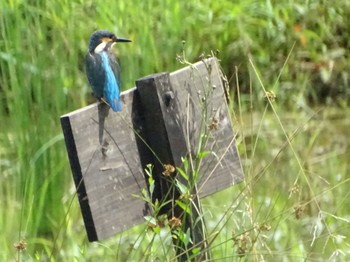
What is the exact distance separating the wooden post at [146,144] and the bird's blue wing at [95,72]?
325 mm

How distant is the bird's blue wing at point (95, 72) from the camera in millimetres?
3312

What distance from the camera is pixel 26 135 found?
4.09 meters

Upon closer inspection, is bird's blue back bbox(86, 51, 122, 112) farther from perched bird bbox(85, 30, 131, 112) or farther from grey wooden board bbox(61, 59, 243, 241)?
grey wooden board bbox(61, 59, 243, 241)

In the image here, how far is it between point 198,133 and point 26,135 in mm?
1168

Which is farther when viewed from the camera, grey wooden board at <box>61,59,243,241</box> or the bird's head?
the bird's head

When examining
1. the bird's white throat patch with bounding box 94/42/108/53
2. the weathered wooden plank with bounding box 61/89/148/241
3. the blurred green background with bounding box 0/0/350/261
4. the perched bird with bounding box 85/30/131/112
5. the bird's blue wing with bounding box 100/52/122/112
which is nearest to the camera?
the weathered wooden plank with bounding box 61/89/148/241

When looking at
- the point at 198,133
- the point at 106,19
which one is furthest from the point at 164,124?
the point at 106,19

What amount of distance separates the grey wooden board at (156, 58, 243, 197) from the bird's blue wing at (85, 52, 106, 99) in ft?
1.01

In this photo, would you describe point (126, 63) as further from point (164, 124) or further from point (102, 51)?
point (164, 124)

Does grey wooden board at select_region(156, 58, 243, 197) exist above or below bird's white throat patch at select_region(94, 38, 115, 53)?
below

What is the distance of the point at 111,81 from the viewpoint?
3.29 meters

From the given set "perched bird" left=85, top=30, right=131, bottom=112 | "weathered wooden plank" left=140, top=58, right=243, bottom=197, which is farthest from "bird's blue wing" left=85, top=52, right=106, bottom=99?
"weathered wooden plank" left=140, top=58, right=243, bottom=197

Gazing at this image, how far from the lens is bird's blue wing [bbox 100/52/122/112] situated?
9.49 ft

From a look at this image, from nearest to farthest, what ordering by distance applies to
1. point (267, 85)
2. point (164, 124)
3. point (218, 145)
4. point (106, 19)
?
1. point (164, 124)
2. point (218, 145)
3. point (106, 19)
4. point (267, 85)
